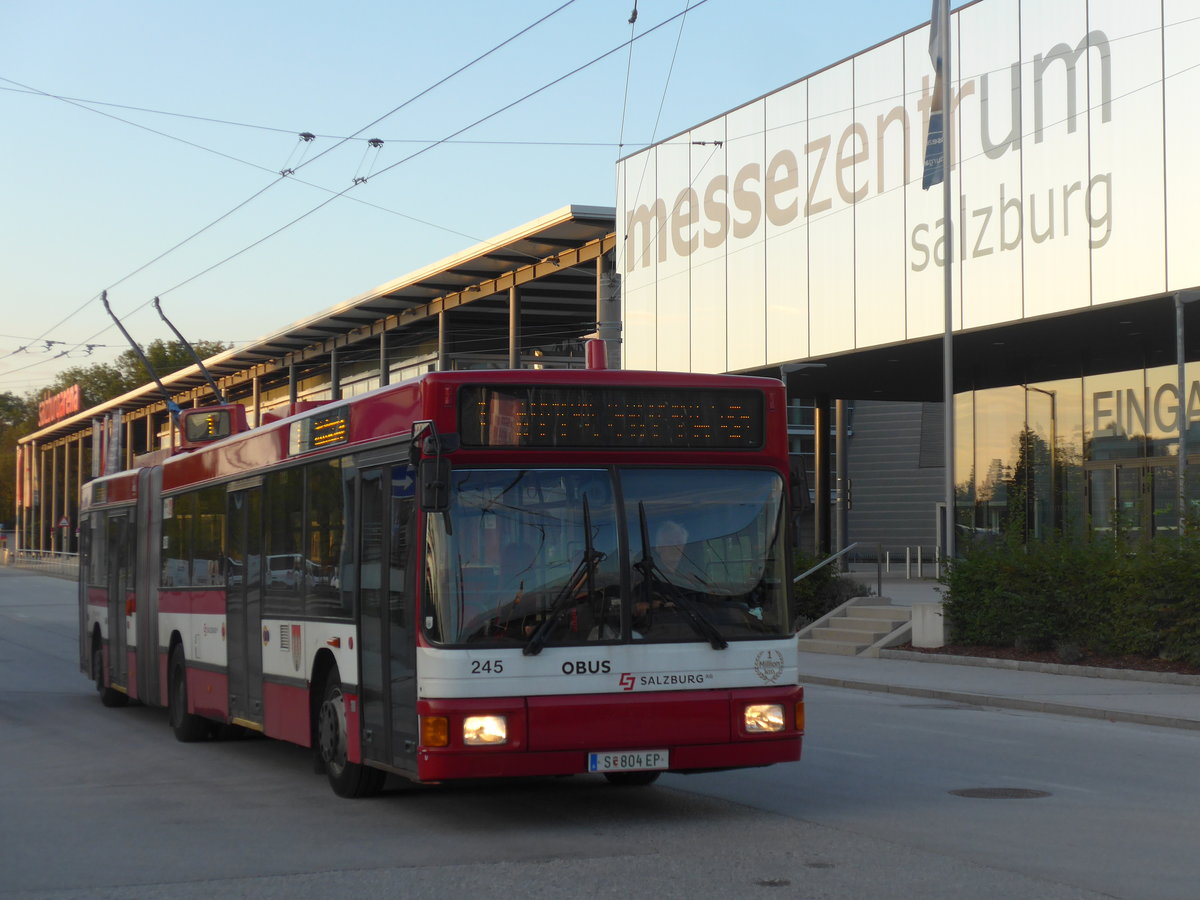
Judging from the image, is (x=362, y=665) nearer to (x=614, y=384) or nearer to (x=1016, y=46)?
(x=614, y=384)

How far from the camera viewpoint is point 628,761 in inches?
347

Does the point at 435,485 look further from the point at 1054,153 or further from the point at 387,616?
the point at 1054,153

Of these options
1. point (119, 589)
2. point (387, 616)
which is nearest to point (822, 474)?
point (119, 589)

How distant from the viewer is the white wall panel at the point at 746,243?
34.3m

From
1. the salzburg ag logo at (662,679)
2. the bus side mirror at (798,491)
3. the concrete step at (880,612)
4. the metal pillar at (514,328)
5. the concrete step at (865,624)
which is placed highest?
the metal pillar at (514,328)

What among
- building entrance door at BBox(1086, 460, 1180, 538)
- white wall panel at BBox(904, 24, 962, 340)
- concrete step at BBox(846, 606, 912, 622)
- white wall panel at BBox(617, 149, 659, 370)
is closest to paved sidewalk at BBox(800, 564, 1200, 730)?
concrete step at BBox(846, 606, 912, 622)

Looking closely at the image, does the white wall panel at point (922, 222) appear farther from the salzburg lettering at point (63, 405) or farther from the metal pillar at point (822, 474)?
the salzburg lettering at point (63, 405)

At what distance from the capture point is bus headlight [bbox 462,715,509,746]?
865 centimetres

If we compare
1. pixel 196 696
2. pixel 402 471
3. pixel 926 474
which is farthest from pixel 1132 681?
pixel 926 474

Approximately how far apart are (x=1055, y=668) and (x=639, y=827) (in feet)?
42.4

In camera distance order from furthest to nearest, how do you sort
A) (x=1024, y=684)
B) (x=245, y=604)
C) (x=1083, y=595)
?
(x=1083, y=595) → (x=1024, y=684) → (x=245, y=604)

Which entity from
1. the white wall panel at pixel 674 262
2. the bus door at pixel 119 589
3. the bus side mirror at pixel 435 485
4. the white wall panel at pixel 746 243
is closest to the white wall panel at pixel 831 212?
the white wall panel at pixel 746 243

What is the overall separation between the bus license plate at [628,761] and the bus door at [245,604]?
4.28m

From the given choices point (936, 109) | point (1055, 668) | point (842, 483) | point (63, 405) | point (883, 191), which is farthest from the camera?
point (63, 405)
